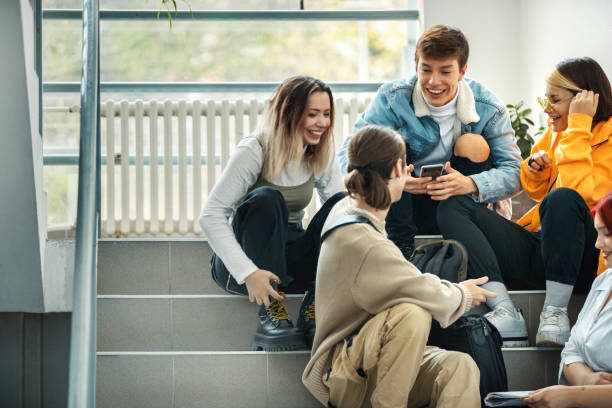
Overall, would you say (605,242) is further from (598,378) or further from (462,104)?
(462,104)

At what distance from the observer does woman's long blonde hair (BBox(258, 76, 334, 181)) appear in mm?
2328

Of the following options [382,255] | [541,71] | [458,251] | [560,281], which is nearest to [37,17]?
[382,255]

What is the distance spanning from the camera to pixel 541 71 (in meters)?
3.82

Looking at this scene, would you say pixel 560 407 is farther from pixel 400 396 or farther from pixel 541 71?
pixel 541 71

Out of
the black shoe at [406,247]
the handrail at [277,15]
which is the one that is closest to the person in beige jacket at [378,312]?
the black shoe at [406,247]

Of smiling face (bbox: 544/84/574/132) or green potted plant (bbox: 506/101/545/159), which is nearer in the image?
smiling face (bbox: 544/84/574/132)

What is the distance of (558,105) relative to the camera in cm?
237

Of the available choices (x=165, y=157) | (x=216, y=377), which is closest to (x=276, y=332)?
(x=216, y=377)

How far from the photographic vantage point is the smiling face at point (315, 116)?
7.66 ft

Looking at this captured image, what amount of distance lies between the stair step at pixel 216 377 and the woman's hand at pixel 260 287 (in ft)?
0.52

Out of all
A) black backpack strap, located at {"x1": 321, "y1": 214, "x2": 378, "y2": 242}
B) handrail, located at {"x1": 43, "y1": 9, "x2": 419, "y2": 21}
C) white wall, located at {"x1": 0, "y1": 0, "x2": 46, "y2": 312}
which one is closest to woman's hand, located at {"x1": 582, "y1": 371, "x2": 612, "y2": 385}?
black backpack strap, located at {"x1": 321, "y1": 214, "x2": 378, "y2": 242}

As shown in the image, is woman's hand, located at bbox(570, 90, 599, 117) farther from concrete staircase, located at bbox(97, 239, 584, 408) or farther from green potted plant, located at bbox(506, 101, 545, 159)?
green potted plant, located at bbox(506, 101, 545, 159)

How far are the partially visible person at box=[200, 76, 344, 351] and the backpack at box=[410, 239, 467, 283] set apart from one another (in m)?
0.32

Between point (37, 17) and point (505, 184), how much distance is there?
158 cm
